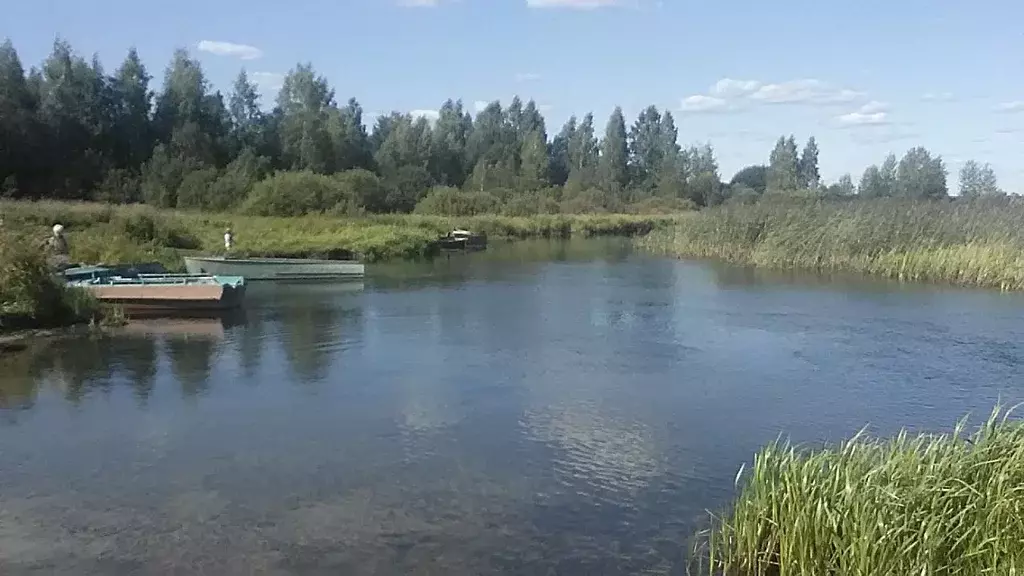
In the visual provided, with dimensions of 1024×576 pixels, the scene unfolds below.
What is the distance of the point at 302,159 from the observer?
190ft

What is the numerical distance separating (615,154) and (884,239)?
6164 cm

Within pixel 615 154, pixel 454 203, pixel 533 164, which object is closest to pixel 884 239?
pixel 454 203

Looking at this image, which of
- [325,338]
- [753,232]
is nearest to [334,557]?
[325,338]

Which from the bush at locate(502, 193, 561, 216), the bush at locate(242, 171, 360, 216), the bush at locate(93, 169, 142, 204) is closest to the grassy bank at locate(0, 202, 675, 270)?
the bush at locate(242, 171, 360, 216)

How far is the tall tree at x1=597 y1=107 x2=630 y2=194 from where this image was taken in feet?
273

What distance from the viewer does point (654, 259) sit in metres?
35.1

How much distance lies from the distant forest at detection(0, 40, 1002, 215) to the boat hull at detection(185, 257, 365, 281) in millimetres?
14726

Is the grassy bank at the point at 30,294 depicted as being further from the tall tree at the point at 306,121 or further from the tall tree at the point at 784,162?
the tall tree at the point at 784,162

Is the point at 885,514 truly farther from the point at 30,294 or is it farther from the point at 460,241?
the point at 460,241

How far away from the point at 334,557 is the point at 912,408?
802cm

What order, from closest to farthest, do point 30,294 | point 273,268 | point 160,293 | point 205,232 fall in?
point 30,294 < point 160,293 < point 273,268 < point 205,232

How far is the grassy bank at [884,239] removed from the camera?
2484cm

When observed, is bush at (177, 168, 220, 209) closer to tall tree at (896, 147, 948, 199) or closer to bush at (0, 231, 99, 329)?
bush at (0, 231, 99, 329)

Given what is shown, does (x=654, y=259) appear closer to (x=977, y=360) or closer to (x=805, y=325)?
(x=805, y=325)
